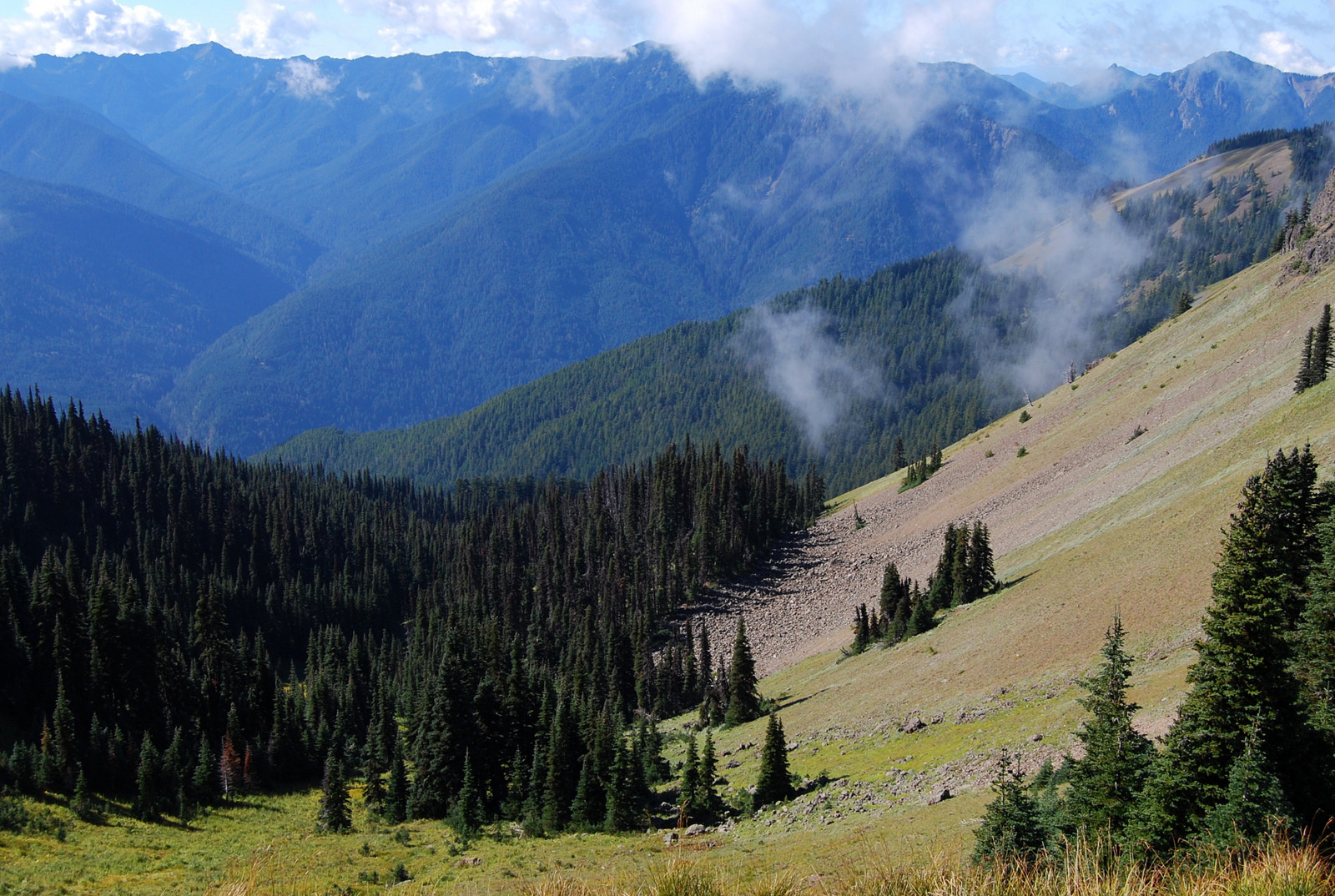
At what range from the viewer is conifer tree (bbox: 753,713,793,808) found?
137 ft

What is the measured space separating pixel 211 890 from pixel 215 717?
77626 millimetres

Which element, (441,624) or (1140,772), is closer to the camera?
(1140,772)

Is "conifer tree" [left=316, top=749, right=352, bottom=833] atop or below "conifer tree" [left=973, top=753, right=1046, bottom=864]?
below

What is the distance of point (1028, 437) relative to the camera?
12556 cm

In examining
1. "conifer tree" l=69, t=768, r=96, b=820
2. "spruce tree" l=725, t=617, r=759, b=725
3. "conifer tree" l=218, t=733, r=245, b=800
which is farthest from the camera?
"spruce tree" l=725, t=617, r=759, b=725

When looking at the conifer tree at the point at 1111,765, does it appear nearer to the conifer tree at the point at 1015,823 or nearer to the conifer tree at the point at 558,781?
the conifer tree at the point at 1015,823

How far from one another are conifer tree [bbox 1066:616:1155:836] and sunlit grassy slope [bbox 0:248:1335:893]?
382 centimetres

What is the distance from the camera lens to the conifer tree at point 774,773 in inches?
1640

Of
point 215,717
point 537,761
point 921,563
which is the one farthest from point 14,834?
point 921,563

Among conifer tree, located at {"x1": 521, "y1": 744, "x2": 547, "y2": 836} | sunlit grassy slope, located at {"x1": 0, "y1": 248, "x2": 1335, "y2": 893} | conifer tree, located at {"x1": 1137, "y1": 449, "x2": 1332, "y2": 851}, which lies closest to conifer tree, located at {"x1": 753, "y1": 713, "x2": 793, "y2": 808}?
sunlit grassy slope, located at {"x1": 0, "y1": 248, "x2": 1335, "y2": 893}

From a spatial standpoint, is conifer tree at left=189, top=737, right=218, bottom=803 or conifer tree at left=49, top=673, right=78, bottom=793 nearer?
conifer tree at left=49, top=673, right=78, bottom=793

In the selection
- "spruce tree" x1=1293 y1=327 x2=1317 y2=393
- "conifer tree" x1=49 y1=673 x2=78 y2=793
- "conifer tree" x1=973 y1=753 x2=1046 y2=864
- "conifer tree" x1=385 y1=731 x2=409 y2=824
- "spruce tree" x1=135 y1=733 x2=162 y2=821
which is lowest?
"conifer tree" x1=385 y1=731 x2=409 y2=824

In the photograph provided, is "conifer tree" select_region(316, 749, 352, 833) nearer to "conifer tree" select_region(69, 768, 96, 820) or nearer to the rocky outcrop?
"conifer tree" select_region(69, 768, 96, 820)

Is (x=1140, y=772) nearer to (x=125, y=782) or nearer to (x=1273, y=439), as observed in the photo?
(x=1273, y=439)
